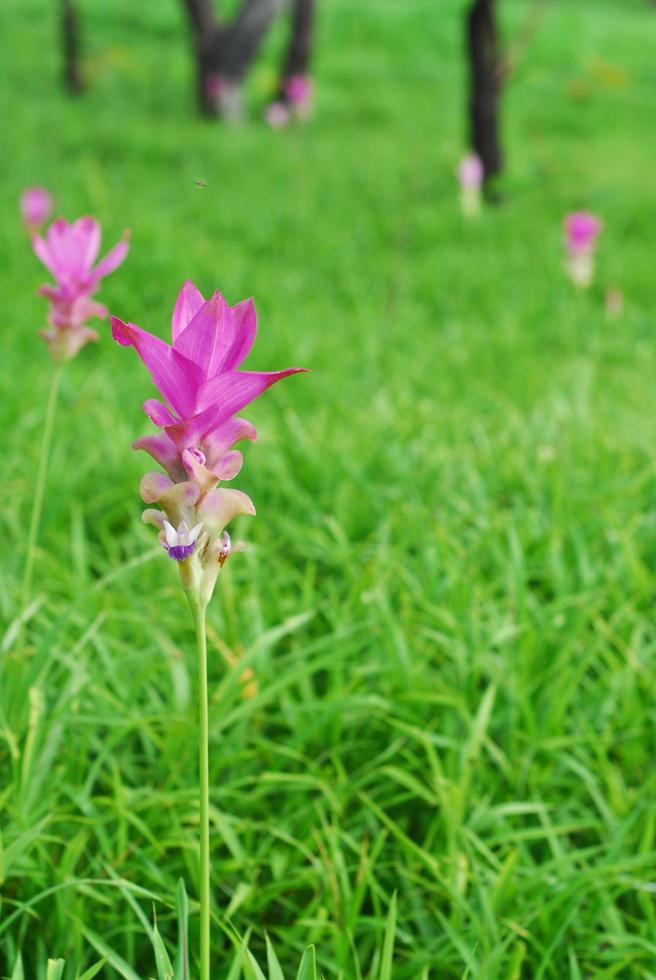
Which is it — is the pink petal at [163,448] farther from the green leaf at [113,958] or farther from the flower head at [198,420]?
the green leaf at [113,958]

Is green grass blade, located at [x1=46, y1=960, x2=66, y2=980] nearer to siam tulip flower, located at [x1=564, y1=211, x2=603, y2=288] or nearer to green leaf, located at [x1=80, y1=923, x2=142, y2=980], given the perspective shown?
green leaf, located at [x1=80, y1=923, x2=142, y2=980]

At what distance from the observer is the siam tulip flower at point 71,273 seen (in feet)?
4.33

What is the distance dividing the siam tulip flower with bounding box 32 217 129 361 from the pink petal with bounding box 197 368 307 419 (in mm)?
568

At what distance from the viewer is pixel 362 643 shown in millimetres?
1687

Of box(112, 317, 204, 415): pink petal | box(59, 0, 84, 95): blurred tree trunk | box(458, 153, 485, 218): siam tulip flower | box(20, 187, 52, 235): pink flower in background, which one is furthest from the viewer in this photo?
box(59, 0, 84, 95): blurred tree trunk

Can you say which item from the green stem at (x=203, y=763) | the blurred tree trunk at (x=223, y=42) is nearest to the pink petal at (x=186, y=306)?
the green stem at (x=203, y=763)

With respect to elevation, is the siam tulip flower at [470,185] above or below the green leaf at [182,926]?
above

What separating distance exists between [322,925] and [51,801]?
15.8 inches

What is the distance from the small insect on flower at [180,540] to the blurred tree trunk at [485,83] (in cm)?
647

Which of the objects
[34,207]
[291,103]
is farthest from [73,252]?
[291,103]

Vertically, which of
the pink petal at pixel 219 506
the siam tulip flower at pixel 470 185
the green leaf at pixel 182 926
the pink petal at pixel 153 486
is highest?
the siam tulip flower at pixel 470 185

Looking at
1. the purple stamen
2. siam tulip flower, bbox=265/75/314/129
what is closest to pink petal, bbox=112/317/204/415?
the purple stamen

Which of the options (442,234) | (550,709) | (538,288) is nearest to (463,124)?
(442,234)

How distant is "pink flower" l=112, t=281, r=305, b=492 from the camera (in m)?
0.73
